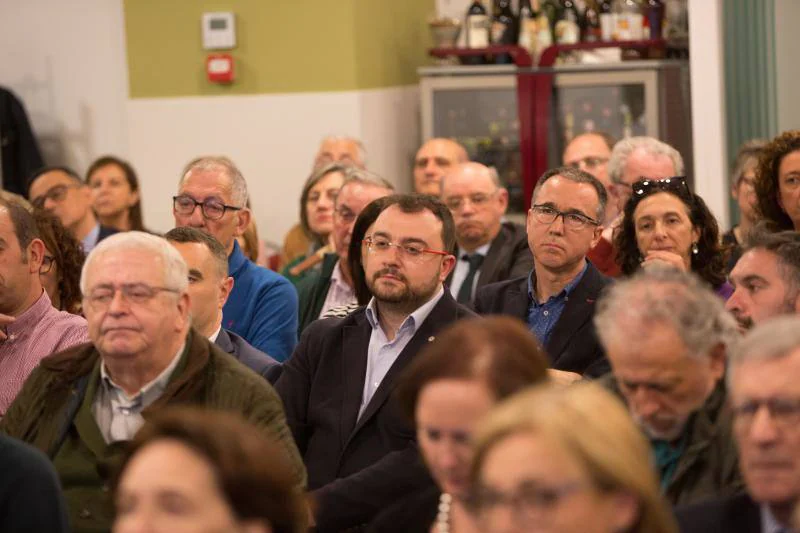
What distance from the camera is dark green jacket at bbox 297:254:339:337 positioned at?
4965 millimetres

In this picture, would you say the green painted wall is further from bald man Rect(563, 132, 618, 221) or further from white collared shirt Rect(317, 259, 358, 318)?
white collared shirt Rect(317, 259, 358, 318)

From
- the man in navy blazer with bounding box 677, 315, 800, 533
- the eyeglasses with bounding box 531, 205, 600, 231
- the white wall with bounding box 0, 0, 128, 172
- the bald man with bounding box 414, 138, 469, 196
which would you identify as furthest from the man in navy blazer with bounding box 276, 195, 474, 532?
the white wall with bounding box 0, 0, 128, 172

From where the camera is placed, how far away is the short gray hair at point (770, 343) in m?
2.25

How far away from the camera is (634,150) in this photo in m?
5.50

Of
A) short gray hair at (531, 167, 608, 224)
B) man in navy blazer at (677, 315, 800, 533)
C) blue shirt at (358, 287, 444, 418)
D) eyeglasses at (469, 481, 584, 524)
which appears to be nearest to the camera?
eyeglasses at (469, 481, 584, 524)

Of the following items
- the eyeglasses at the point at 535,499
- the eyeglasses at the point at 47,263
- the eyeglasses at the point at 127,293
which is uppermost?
the eyeglasses at the point at 127,293

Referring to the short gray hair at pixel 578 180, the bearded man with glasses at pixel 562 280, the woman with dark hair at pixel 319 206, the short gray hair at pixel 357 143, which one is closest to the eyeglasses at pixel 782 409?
the bearded man with glasses at pixel 562 280

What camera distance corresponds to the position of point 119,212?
22.3 feet

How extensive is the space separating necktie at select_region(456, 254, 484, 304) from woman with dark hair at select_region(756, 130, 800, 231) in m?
1.12

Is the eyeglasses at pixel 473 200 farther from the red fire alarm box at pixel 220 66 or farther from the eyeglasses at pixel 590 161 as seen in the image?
the red fire alarm box at pixel 220 66

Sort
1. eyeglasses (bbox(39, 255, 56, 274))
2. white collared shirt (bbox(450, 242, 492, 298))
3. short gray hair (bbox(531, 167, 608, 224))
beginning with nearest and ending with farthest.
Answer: short gray hair (bbox(531, 167, 608, 224)), eyeglasses (bbox(39, 255, 56, 274)), white collared shirt (bbox(450, 242, 492, 298))

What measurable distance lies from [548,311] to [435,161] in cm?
300

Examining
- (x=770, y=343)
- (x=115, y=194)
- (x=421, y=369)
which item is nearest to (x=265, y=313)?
(x=421, y=369)

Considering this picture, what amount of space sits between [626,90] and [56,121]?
3009 millimetres
